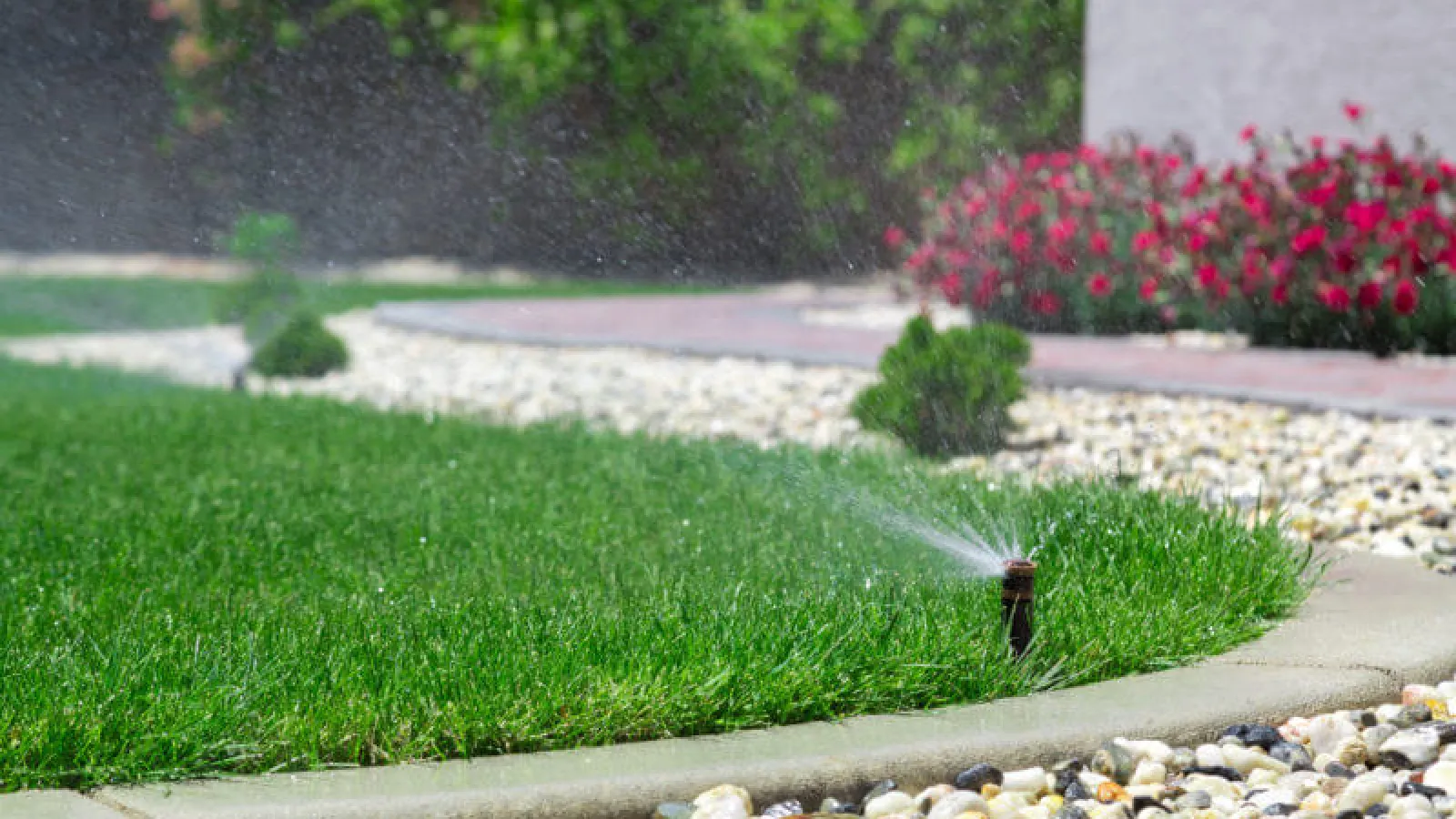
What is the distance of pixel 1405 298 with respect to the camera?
892 cm

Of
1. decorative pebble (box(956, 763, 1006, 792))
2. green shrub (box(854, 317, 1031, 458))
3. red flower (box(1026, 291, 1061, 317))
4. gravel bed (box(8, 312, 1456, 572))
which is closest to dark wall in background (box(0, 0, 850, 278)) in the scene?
red flower (box(1026, 291, 1061, 317))

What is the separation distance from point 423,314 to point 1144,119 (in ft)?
15.1

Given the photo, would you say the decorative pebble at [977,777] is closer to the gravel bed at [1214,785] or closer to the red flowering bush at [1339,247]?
the gravel bed at [1214,785]

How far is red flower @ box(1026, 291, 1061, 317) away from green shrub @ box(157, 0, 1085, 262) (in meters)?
6.87

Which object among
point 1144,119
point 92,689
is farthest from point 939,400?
point 1144,119

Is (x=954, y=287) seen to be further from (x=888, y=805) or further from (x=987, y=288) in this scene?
(x=888, y=805)

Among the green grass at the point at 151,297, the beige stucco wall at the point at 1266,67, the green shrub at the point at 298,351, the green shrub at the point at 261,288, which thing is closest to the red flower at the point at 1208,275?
the beige stucco wall at the point at 1266,67

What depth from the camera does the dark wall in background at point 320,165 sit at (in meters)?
19.5

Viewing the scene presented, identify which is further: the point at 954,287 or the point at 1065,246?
the point at 954,287

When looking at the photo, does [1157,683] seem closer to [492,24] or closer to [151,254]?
[492,24]

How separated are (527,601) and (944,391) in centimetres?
277

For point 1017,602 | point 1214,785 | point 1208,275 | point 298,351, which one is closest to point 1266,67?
point 1208,275

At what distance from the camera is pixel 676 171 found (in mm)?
17906

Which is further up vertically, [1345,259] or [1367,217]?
[1367,217]
